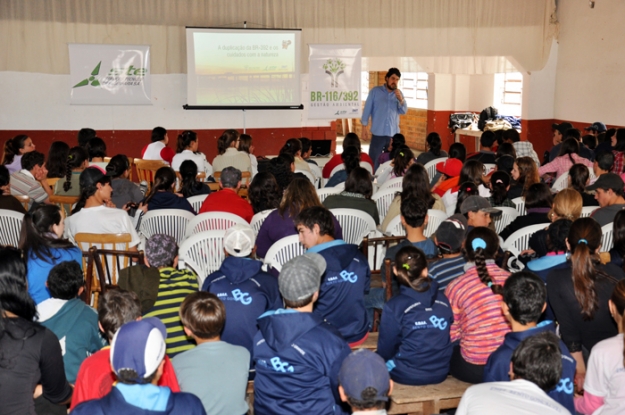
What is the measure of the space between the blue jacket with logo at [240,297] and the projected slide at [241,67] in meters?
7.87

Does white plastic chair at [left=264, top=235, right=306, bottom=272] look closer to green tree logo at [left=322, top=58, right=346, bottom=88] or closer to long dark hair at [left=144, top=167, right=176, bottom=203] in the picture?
long dark hair at [left=144, top=167, right=176, bottom=203]

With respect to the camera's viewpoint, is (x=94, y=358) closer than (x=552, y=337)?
No

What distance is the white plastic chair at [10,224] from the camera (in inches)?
208

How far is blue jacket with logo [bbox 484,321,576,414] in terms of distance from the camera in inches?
106

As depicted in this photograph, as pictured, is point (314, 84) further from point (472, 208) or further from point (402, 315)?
point (402, 315)

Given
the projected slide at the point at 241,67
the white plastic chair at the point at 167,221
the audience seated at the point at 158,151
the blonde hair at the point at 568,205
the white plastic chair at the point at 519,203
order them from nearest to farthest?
the blonde hair at the point at 568,205, the white plastic chair at the point at 167,221, the white plastic chair at the point at 519,203, the audience seated at the point at 158,151, the projected slide at the point at 241,67

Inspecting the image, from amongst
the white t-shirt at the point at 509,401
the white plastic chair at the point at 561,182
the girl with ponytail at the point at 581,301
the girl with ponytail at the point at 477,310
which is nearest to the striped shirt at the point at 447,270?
the girl with ponytail at the point at 477,310

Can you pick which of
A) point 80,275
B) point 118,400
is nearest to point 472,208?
point 80,275

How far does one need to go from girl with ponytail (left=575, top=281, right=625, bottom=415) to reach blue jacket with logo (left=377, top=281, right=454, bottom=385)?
0.70 m

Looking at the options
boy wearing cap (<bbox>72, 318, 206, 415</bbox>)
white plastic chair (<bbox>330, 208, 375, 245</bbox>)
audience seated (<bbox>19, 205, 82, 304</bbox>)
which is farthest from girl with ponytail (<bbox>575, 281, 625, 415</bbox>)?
audience seated (<bbox>19, 205, 82, 304</bbox>)

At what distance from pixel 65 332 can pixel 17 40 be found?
27.8 ft

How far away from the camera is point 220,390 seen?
282cm

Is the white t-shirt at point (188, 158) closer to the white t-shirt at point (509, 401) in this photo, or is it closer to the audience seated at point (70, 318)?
the audience seated at point (70, 318)

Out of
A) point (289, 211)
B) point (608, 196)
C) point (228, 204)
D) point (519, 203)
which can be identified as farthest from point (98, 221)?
point (608, 196)
